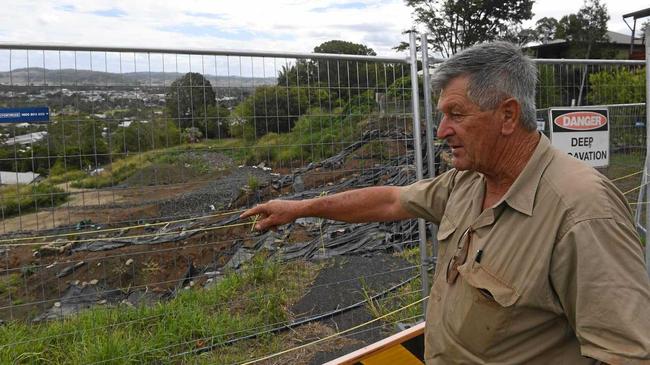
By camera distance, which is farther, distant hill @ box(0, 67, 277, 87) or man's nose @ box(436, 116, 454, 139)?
distant hill @ box(0, 67, 277, 87)

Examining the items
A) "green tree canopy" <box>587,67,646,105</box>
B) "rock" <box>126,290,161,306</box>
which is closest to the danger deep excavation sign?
"green tree canopy" <box>587,67,646,105</box>

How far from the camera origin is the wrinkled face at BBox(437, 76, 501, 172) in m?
1.81

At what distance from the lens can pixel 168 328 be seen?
4.04 metres

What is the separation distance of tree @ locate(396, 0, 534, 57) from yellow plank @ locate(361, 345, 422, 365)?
47.5 m

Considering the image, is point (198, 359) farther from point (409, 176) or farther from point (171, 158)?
point (409, 176)

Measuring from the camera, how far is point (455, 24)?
49.1 metres

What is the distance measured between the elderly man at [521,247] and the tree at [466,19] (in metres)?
47.9

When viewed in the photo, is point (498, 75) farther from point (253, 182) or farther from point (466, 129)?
point (253, 182)

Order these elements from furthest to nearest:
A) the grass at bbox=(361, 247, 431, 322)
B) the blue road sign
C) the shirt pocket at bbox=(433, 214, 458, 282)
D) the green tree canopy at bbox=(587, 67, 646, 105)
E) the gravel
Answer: the green tree canopy at bbox=(587, 67, 646, 105) → the grass at bbox=(361, 247, 431, 322) → the gravel → the blue road sign → the shirt pocket at bbox=(433, 214, 458, 282)

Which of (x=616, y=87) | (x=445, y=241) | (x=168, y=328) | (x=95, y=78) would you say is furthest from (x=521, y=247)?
(x=616, y=87)

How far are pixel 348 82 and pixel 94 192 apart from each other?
1.82 metres

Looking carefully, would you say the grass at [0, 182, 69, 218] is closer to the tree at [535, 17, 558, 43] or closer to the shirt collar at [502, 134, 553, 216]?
the shirt collar at [502, 134, 553, 216]

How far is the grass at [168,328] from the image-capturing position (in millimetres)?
3785

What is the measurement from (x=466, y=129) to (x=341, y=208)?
3.02 ft
